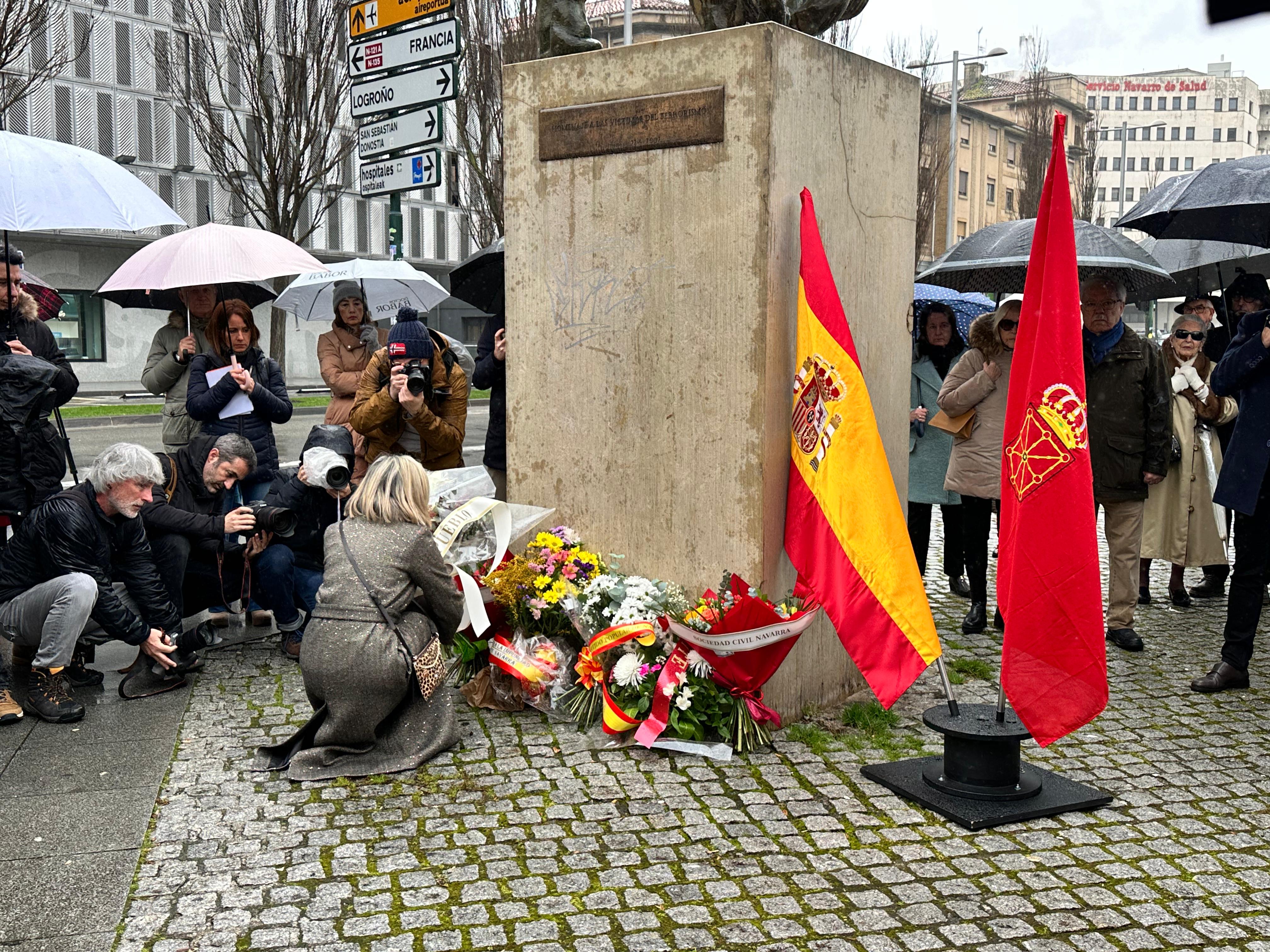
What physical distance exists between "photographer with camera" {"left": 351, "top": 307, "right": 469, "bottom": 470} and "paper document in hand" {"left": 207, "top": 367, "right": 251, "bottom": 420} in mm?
578

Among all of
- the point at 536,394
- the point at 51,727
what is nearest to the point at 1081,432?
the point at 536,394

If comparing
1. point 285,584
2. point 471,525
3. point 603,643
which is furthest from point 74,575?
point 603,643

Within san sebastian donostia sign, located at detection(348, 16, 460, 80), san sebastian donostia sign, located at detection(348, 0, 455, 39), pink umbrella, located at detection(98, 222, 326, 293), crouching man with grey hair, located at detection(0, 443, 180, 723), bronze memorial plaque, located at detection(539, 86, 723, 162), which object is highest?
san sebastian donostia sign, located at detection(348, 0, 455, 39)

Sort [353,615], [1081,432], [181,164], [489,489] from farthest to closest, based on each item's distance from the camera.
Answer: [181,164] → [489,489] → [353,615] → [1081,432]

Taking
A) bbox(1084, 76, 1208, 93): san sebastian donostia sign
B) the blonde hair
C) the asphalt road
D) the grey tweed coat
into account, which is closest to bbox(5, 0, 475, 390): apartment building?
the asphalt road

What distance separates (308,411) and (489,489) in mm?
18751

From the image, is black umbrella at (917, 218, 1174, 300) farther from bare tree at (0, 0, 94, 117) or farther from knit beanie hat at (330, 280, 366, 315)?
bare tree at (0, 0, 94, 117)

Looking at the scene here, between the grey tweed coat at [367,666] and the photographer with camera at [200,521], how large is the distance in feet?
4.64

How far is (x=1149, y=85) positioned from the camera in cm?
11538

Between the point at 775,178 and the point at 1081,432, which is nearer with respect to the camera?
the point at 1081,432

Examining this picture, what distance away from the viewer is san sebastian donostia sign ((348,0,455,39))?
25.2 feet

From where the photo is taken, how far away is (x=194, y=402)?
6594 millimetres

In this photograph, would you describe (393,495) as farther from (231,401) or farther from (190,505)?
(231,401)

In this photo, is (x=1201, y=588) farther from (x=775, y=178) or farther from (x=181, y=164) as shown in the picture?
(x=181, y=164)
